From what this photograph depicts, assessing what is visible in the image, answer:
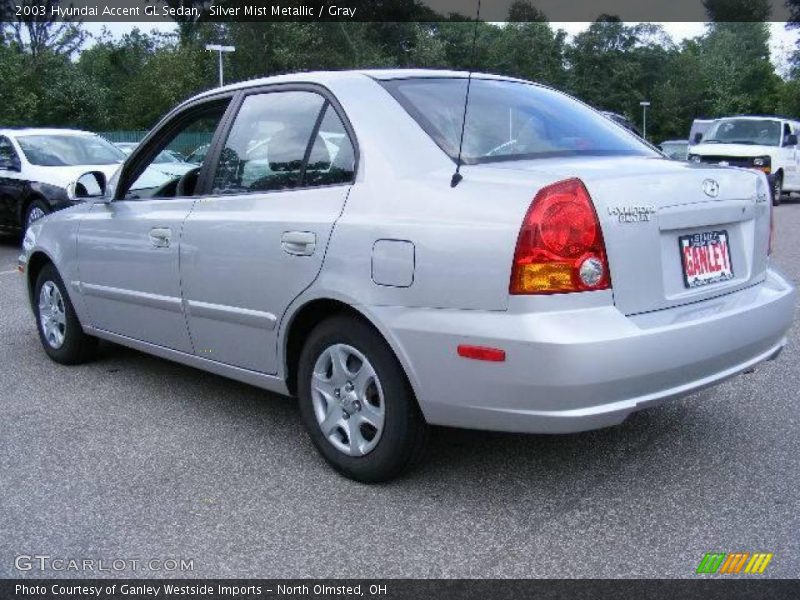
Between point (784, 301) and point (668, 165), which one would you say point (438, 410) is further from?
point (784, 301)

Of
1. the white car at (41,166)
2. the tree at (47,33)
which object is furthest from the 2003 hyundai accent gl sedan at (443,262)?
the tree at (47,33)

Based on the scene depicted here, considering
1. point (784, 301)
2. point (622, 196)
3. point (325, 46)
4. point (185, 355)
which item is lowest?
point (185, 355)

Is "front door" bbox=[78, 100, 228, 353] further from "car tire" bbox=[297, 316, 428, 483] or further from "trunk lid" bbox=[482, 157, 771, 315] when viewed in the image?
"trunk lid" bbox=[482, 157, 771, 315]

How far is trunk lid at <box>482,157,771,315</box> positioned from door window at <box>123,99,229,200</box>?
5.71ft

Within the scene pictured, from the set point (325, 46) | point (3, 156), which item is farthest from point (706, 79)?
point (3, 156)

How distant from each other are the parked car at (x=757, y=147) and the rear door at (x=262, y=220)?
1447 centimetres

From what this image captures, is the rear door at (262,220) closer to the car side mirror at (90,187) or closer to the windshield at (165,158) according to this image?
the windshield at (165,158)

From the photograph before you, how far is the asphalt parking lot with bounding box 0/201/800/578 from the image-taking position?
2.76 metres

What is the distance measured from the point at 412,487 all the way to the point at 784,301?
171 centimetres

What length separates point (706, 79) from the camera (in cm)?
7669

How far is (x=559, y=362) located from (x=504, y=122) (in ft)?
3.95

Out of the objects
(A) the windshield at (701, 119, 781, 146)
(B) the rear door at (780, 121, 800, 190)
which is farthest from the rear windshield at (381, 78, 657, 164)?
(B) the rear door at (780, 121, 800, 190)

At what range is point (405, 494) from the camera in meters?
3.24

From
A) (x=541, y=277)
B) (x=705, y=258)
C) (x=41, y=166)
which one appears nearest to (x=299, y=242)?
(x=541, y=277)
